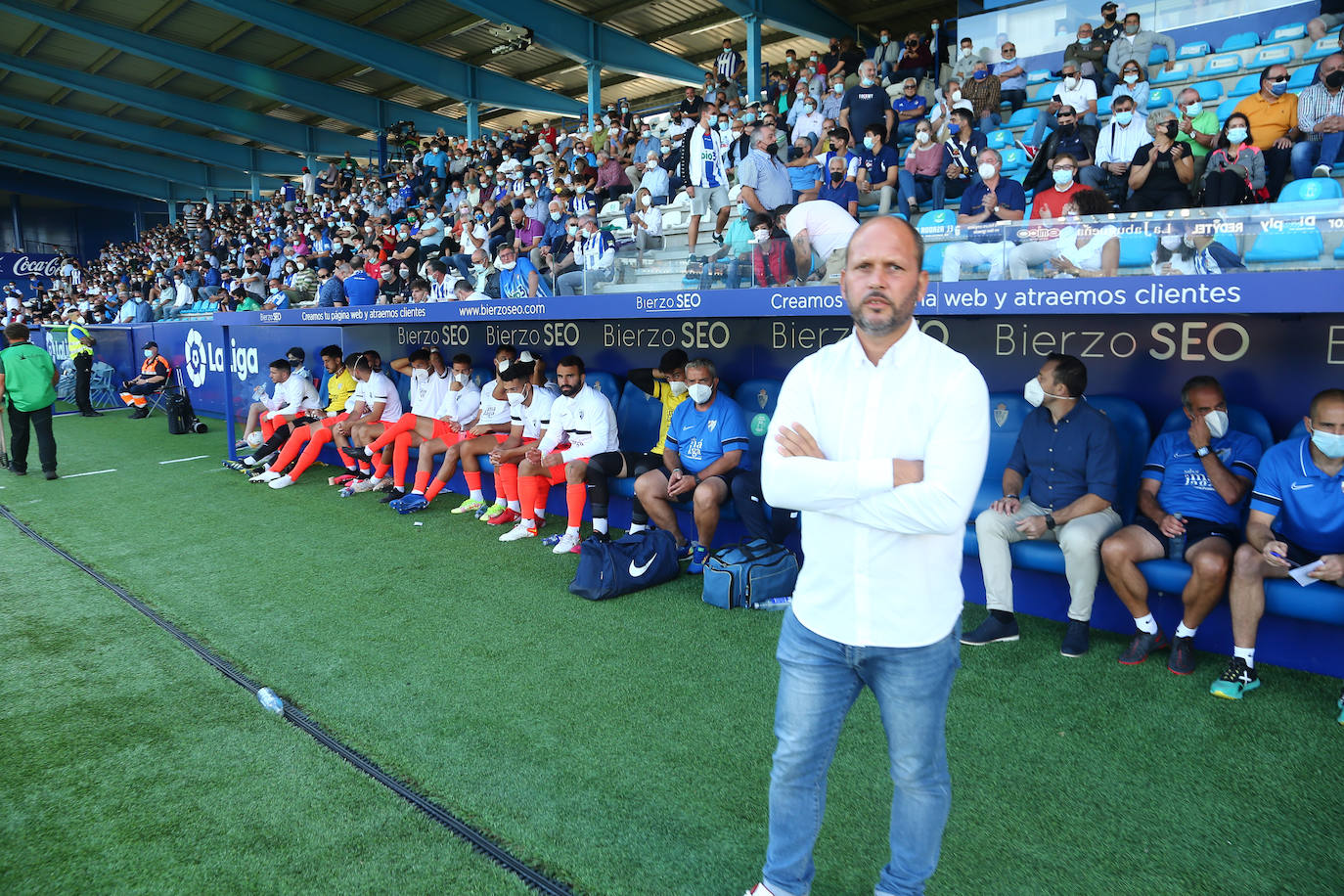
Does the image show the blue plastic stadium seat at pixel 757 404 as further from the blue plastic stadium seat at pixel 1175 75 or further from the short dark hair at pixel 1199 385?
the blue plastic stadium seat at pixel 1175 75

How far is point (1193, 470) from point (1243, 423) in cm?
41

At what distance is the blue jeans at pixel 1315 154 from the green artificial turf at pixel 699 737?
4.89 metres

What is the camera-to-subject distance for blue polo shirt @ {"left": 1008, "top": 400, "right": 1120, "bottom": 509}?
12.8 ft

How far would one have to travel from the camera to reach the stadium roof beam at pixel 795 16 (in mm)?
13641

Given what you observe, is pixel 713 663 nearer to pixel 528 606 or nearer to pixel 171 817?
pixel 528 606

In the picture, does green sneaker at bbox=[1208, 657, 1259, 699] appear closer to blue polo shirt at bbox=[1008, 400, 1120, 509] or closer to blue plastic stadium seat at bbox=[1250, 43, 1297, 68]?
blue polo shirt at bbox=[1008, 400, 1120, 509]

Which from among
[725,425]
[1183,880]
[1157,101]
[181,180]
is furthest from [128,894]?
[181,180]

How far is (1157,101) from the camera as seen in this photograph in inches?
337

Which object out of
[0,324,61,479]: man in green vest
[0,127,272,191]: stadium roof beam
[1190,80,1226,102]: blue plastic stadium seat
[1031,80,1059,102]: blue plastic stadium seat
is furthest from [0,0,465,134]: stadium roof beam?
[1190,80,1226,102]: blue plastic stadium seat

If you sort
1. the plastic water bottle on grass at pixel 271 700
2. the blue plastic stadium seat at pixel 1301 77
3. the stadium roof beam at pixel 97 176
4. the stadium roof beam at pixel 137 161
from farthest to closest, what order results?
the stadium roof beam at pixel 97 176
the stadium roof beam at pixel 137 161
the blue plastic stadium seat at pixel 1301 77
the plastic water bottle on grass at pixel 271 700

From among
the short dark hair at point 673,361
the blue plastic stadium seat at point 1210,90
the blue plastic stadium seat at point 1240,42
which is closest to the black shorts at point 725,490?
the short dark hair at point 673,361

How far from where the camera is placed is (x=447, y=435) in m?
7.42

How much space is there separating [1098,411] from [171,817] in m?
4.09

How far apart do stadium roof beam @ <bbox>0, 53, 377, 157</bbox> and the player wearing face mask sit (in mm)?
21576
